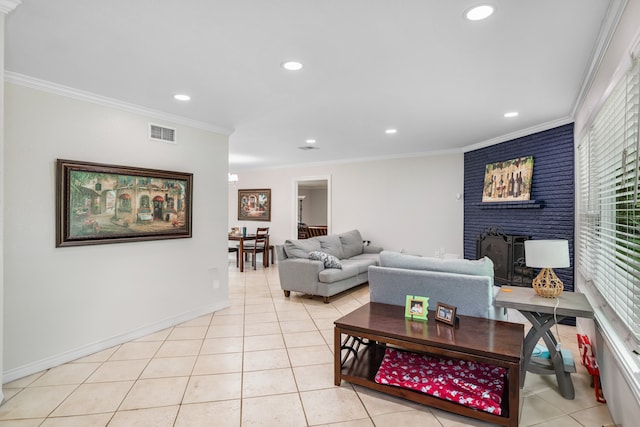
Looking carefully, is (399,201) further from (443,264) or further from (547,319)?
(547,319)

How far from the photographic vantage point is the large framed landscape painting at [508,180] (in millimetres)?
4574

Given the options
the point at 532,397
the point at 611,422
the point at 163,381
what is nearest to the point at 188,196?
the point at 163,381

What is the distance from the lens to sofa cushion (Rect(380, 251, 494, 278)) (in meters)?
2.82

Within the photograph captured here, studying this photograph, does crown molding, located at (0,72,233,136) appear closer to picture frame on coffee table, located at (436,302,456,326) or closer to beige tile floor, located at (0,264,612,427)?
beige tile floor, located at (0,264,612,427)

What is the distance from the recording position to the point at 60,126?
3018 millimetres

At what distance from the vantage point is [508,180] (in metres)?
4.89

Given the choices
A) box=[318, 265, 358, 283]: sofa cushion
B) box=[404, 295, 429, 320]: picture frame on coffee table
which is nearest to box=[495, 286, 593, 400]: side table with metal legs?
box=[404, 295, 429, 320]: picture frame on coffee table

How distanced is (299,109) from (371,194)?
142 inches

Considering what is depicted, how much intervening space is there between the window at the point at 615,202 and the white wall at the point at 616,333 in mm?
91

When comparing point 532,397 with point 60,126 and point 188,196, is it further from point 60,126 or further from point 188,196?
point 60,126

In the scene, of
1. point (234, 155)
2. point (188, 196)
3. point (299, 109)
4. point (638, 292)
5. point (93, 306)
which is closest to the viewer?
point (638, 292)

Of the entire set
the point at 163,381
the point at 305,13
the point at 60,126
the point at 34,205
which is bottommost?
the point at 163,381

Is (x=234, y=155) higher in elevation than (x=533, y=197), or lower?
higher

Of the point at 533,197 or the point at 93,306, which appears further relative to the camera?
the point at 533,197
